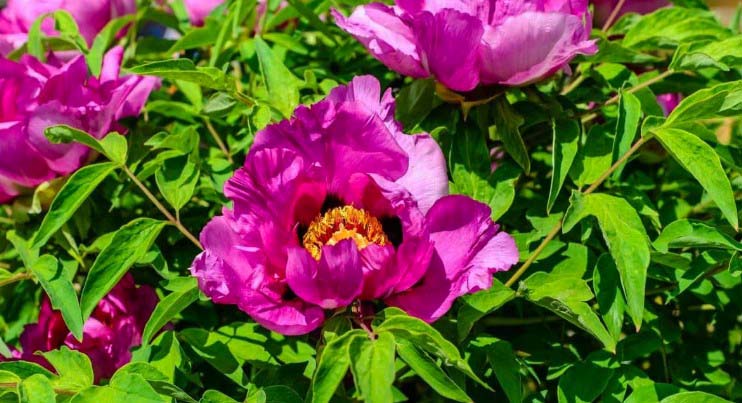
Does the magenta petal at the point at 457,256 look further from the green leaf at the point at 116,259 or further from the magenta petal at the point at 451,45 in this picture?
the green leaf at the point at 116,259

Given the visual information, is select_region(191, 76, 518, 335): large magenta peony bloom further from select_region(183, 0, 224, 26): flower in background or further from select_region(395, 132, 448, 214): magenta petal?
select_region(183, 0, 224, 26): flower in background

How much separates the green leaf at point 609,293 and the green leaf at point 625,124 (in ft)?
0.34

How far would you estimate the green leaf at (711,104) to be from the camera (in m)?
0.85

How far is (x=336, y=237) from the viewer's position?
0.87 meters

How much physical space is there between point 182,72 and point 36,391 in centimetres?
31

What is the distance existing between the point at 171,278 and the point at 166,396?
0.54ft

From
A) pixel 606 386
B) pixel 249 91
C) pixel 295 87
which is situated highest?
pixel 295 87

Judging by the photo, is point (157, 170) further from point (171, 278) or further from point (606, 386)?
point (606, 386)

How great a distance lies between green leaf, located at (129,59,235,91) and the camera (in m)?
0.88

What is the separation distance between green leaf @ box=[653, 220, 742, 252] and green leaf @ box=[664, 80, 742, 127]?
10cm

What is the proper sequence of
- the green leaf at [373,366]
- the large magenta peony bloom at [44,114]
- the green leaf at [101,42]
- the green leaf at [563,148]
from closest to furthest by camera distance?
the green leaf at [373,366], the green leaf at [563,148], the large magenta peony bloom at [44,114], the green leaf at [101,42]

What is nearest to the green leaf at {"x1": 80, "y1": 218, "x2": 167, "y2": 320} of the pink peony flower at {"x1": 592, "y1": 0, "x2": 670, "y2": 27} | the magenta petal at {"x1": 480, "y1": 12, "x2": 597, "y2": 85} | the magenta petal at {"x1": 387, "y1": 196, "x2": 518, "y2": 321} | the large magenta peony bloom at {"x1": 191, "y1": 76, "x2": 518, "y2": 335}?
the large magenta peony bloom at {"x1": 191, "y1": 76, "x2": 518, "y2": 335}

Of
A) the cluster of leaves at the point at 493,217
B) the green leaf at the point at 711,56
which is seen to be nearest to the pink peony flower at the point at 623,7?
the cluster of leaves at the point at 493,217

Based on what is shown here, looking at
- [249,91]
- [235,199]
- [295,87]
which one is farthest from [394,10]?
[249,91]
